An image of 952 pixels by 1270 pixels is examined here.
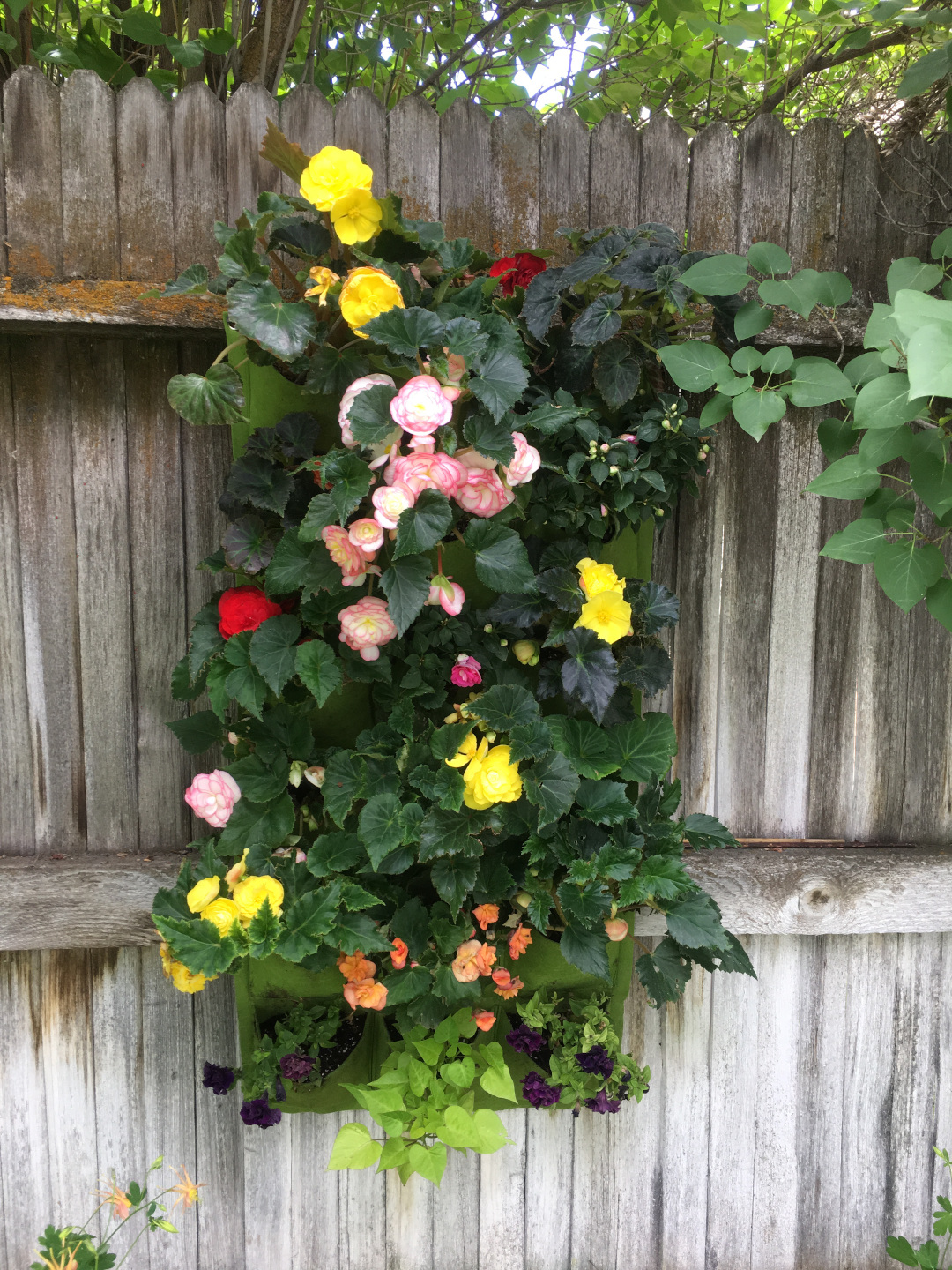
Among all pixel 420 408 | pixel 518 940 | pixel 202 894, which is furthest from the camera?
pixel 518 940

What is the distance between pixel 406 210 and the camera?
1.33m

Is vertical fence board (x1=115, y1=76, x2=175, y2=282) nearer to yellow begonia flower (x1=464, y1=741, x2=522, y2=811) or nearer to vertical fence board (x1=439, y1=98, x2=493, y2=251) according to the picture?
vertical fence board (x1=439, y1=98, x2=493, y2=251)

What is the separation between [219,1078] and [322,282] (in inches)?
49.4

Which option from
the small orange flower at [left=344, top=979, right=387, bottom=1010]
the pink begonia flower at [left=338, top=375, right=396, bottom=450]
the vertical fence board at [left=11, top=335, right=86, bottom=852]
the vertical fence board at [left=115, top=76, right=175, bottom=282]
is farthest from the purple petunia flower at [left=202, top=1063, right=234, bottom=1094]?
the vertical fence board at [left=115, top=76, right=175, bottom=282]

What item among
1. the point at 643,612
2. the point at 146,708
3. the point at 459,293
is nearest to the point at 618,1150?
the point at 643,612

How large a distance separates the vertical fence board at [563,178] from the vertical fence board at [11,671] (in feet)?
3.03

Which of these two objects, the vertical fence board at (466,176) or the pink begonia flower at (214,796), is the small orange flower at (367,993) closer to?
the pink begonia flower at (214,796)

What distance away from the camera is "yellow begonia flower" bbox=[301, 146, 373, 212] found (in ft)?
3.38

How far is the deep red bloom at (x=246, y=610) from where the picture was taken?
1.16m

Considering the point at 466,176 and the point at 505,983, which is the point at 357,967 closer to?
the point at 505,983

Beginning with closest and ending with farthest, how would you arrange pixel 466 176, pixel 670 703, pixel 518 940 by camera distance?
pixel 518 940
pixel 466 176
pixel 670 703

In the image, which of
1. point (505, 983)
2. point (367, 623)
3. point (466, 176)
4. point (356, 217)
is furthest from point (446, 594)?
point (466, 176)

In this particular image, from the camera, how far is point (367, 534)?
1030mm

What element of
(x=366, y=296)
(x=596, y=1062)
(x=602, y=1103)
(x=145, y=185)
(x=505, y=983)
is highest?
(x=145, y=185)
